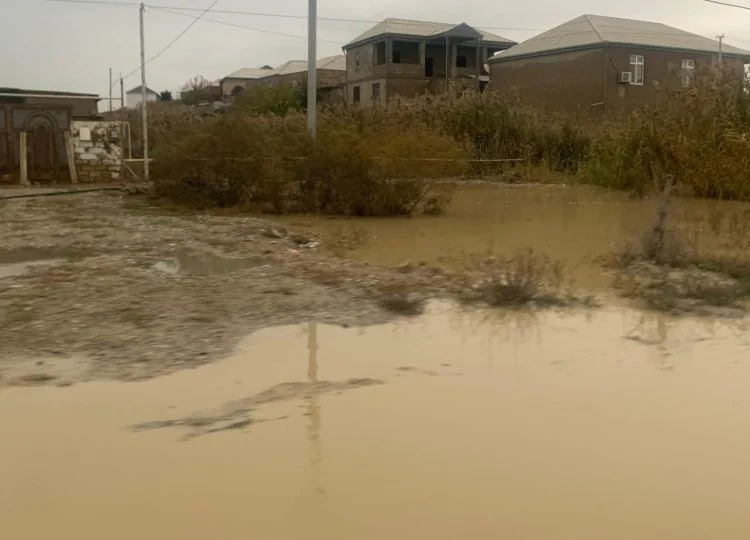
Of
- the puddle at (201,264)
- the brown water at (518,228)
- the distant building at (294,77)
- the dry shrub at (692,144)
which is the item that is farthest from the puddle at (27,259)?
the distant building at (294,77)

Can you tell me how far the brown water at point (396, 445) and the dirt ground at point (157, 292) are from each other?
0.56 m

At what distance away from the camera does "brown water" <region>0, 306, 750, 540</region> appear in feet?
12.8

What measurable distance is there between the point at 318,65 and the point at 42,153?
36106 millimetres

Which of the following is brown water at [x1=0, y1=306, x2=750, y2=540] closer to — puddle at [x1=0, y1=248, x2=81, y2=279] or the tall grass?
puddle at [x1=0, y1=248, x2=81, y2=279]

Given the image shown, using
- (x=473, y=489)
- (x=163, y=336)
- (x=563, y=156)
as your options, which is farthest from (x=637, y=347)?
(x=563, y=156)

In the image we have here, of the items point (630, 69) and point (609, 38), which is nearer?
point (609, 38)

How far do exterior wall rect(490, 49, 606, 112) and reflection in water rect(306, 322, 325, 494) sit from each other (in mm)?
31570

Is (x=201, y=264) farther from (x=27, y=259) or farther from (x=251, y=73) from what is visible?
(x=251, y=73)

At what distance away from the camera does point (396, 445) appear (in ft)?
15.7

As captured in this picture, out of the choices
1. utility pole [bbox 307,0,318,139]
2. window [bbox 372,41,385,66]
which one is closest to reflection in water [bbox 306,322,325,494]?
utility pole [bbox 307,0,318,139]

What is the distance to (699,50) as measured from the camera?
4047cm

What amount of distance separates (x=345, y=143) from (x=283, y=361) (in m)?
10.00

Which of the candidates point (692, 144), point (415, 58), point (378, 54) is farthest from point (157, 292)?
point (415, 58)

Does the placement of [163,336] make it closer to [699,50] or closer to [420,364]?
[420,364]
